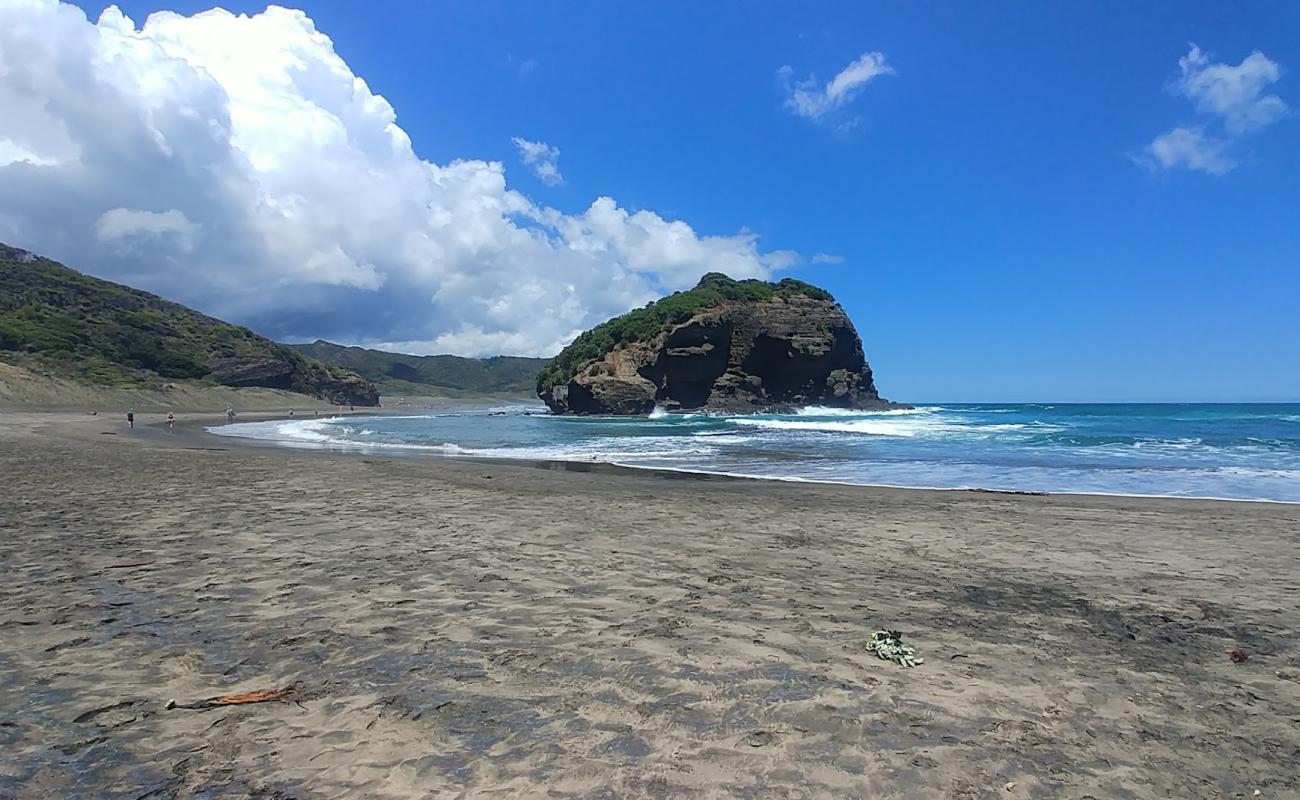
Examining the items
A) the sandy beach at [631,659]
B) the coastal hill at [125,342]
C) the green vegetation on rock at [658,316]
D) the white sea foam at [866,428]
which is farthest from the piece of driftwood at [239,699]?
the coastal hill at [125,342]

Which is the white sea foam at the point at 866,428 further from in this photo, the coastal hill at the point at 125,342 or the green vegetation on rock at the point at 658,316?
the coastal hill at the point at 125,342

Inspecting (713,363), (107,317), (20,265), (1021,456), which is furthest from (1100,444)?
(20,265)

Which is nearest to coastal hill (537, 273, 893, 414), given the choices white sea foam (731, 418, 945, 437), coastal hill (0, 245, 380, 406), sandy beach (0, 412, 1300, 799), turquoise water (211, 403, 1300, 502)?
white sea foam (731, 418, 945, 437)

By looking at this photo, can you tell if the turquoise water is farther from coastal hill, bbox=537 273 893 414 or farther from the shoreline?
coastal hill, bbox=537 273 893 414

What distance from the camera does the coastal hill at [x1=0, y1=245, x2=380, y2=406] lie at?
249 feet

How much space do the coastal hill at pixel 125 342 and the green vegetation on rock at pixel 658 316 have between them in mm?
42644

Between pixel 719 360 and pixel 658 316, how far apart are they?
428 inches

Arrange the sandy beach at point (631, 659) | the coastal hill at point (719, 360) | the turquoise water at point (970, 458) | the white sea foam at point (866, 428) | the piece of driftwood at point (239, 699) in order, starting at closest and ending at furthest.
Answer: the sandy beach at point (631, 659) → the piece of driftwood at point (239, 699) → the turquoise water at point (970, 458) → the white sea foam at point (866, 428) → the coastal hill at point (719, 360)

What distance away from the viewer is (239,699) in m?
3.97

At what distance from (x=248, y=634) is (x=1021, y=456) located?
88.8 ft

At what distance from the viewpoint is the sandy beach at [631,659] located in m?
3.37

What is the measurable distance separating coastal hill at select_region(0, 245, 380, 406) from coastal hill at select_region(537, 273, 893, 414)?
148 ft

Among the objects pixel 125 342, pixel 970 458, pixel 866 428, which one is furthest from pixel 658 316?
pixel 125 342

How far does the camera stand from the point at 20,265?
102m
